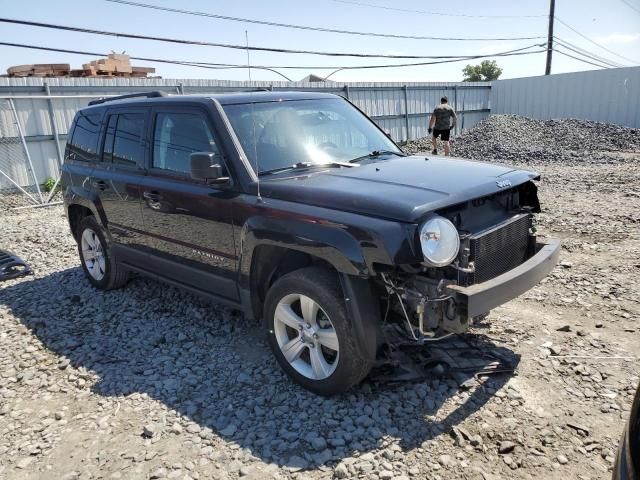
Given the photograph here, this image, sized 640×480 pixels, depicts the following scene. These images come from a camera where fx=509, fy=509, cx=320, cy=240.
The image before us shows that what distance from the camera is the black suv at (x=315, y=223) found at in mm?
2924

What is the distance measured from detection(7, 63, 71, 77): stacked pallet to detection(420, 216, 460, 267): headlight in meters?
14.8

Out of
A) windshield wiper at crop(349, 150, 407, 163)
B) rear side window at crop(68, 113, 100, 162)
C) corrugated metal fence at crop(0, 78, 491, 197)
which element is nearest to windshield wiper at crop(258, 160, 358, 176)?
windshield wiper at crop(349, 150, 407, 163)

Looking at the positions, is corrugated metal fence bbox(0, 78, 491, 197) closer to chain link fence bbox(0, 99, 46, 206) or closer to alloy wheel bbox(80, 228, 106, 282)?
chain link fence bbox(0, 99, 46, 206)

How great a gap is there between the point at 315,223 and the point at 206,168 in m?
0.91

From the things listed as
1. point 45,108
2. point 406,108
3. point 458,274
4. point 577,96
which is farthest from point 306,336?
point 577,96

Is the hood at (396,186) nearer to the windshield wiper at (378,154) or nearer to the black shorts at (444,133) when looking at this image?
the windshield wiper at (378,154)

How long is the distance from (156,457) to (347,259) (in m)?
1.59

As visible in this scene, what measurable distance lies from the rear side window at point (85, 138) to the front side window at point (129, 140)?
456mm

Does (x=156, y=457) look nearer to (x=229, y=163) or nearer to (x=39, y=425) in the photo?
(x=39, y=425)

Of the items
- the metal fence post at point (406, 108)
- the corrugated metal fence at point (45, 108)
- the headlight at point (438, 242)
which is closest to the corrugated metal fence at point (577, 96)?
the metal fence post at point (406, 108)

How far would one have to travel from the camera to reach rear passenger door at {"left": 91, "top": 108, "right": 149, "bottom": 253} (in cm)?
459

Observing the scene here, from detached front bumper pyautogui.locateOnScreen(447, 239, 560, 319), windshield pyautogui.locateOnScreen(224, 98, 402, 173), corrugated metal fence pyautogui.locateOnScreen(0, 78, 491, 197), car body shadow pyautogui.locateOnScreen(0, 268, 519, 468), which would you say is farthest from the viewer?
corrugated metal fence pyautogui.locateOnScreen(0, 78, 491, 197)

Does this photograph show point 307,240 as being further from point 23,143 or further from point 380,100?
point 380,100

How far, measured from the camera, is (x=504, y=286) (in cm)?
304
